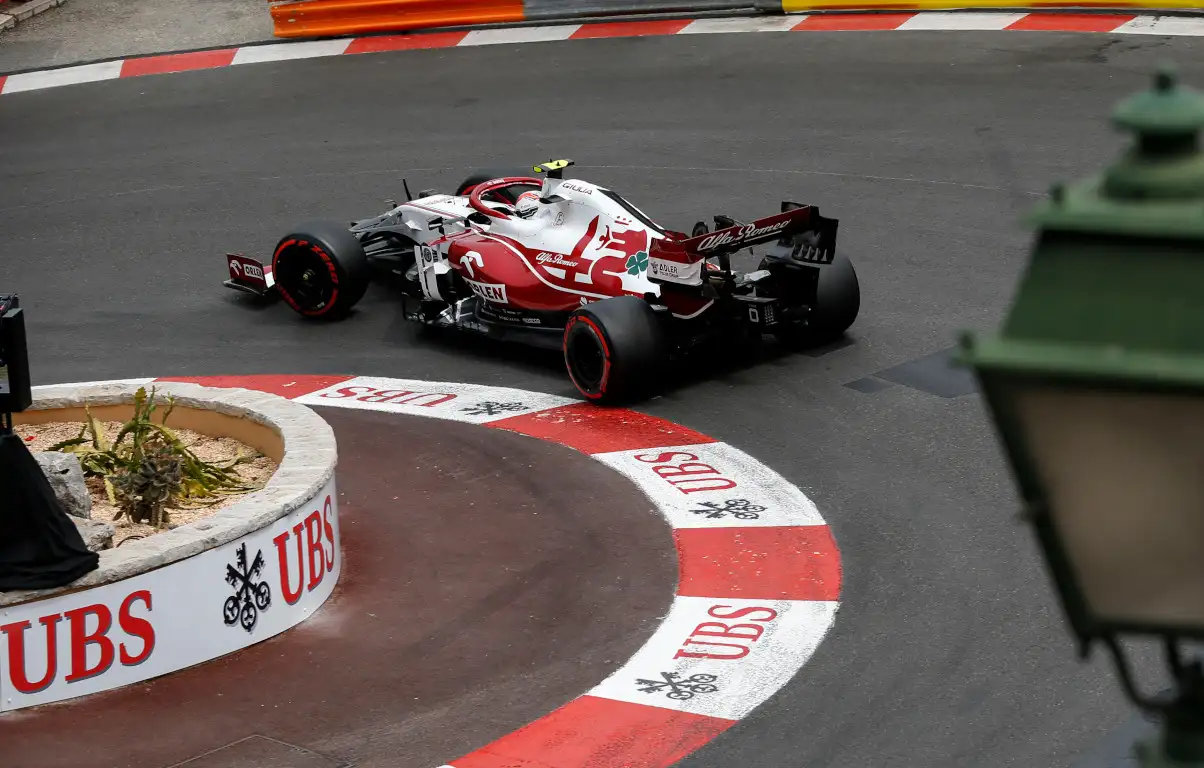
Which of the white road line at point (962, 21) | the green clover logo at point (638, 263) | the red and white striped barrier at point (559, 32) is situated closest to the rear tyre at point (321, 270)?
the green clover logo at point (638, 263)

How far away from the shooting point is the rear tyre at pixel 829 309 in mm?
13450

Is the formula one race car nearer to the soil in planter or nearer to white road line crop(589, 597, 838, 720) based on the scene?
the soil in planter

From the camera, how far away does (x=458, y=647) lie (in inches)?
362

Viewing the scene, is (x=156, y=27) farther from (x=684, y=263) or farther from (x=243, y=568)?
(x=243, y=568)

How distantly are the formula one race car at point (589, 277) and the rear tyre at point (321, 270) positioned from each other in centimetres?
1

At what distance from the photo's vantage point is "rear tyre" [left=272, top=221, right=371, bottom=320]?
49.7ft

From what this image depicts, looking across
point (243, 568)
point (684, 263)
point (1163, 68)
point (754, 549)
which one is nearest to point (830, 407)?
point (684, 263)

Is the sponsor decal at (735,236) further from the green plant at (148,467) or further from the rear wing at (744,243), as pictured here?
the green plant at (148,467)

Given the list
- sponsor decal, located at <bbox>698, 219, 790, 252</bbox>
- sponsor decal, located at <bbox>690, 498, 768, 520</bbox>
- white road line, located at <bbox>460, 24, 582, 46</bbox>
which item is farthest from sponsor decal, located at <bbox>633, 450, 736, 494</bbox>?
white road line, located at <bbox>460, 24, 582, 46</bbox>

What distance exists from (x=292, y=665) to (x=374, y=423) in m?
4.10

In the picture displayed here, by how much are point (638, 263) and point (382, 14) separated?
12.6m

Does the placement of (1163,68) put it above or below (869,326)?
above

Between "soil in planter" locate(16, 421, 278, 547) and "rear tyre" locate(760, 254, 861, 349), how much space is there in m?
4.64

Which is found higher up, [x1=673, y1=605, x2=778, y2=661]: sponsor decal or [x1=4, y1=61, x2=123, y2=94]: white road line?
[x1=4, y1=61, x2=123, y2=94]: white road line
